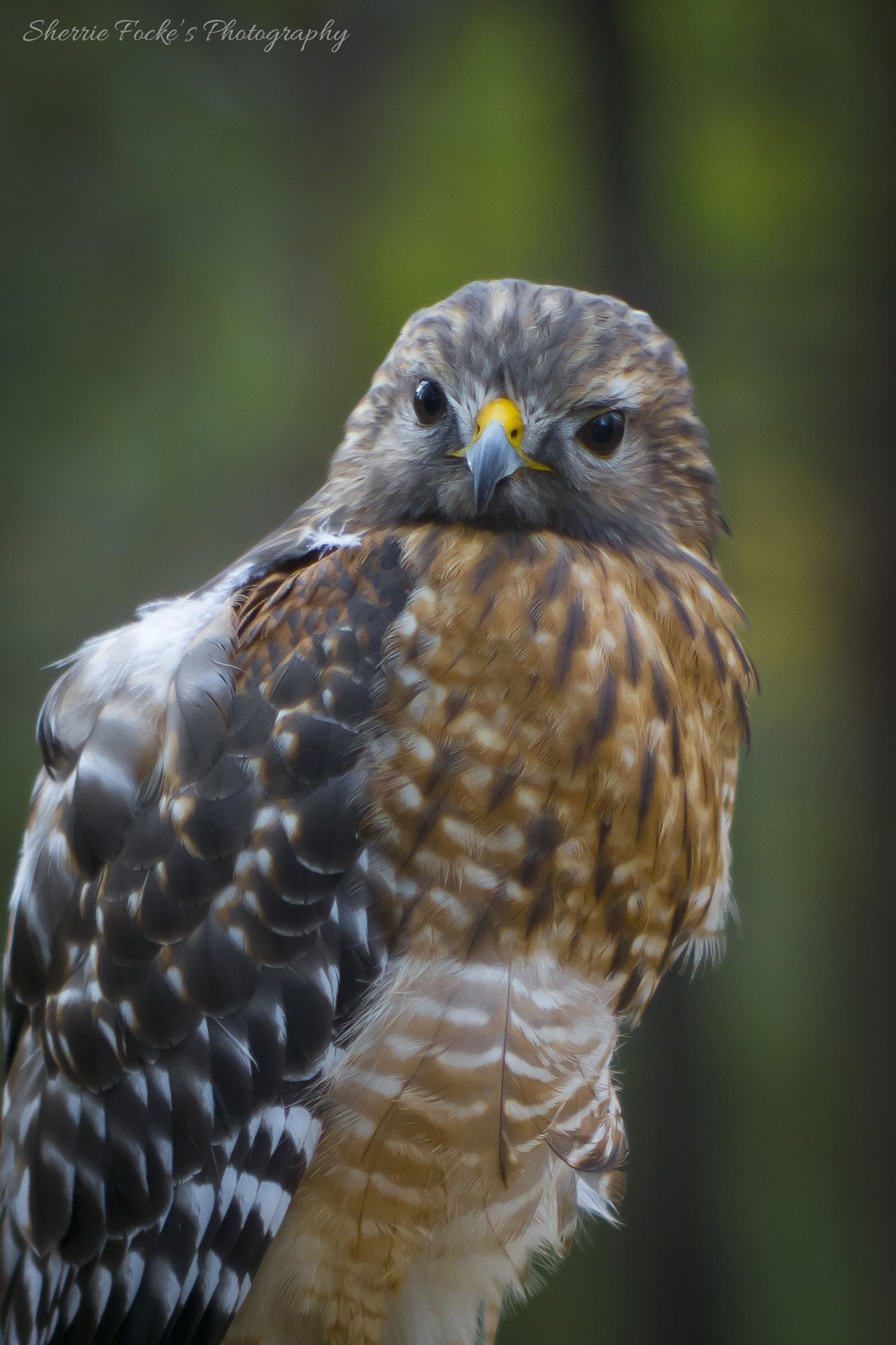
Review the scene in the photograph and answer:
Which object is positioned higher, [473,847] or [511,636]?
[511,636]

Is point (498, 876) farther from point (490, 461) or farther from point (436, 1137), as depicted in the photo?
point (490, 461)

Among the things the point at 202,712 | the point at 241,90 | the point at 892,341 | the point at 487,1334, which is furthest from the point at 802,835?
the point at 241,90

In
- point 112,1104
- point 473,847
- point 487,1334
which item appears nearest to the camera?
point 473,847

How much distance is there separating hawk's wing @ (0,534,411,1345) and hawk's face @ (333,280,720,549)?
99mm

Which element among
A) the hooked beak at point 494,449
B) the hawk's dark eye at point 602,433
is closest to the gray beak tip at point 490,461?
the hooked beak at point 494,449

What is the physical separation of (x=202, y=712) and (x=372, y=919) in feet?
0.77

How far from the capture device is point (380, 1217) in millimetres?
1015

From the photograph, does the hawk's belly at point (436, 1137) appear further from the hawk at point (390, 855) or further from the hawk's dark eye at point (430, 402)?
the hawk's dark eye at point (430, 402)

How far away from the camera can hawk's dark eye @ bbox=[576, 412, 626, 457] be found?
1013 millimetres

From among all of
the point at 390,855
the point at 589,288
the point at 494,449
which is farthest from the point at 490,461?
the point at 589,288

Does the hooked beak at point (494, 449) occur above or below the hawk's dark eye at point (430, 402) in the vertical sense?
below

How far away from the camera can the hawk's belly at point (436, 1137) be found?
96cm

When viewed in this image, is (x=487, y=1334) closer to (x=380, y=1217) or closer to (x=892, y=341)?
(x=380, y=1217)

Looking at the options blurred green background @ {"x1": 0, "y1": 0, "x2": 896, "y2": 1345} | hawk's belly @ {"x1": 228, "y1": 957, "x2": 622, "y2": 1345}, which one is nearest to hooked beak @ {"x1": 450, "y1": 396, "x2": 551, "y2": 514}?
hawk's belly @ {"x1": 228, "y1": 957, "x2": 622, "y2": 1345}
